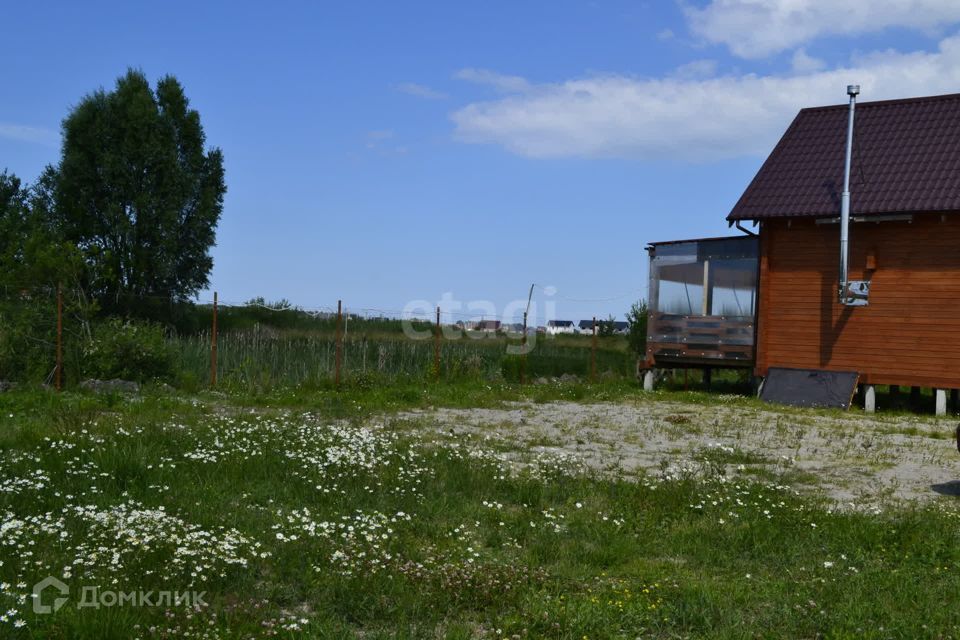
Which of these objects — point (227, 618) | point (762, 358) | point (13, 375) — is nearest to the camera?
point (227, 618)

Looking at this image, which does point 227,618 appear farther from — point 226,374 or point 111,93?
point 111,93

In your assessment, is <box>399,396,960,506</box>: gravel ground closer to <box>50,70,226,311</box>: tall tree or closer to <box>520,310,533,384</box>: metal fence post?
<box>520,310,533,384</box>: metal fence post

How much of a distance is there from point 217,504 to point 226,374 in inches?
438

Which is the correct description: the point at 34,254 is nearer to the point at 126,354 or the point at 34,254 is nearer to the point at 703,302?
the point at 126,354

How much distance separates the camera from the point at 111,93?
37094mm

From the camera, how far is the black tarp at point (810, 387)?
18.5m

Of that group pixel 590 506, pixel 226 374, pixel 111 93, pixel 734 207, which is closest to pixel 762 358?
pixel 734 207

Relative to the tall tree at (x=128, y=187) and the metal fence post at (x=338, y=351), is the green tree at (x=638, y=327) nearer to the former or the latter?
the metal fence post at (x=338, y=351)

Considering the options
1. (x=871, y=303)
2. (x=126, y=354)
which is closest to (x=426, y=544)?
(x=126, y=354)

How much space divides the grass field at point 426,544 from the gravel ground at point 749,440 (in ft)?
2.08

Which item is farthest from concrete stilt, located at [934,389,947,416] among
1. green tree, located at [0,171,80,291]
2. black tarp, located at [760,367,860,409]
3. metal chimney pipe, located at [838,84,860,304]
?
green tree, located at [0,171,80,291]

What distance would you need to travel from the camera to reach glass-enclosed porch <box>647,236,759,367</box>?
2038 cm

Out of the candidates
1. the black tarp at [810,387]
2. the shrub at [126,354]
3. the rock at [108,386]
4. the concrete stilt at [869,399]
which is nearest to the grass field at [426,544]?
the rock at [108,386]

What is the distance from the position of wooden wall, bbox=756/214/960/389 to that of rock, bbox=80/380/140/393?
12968 millimetres
